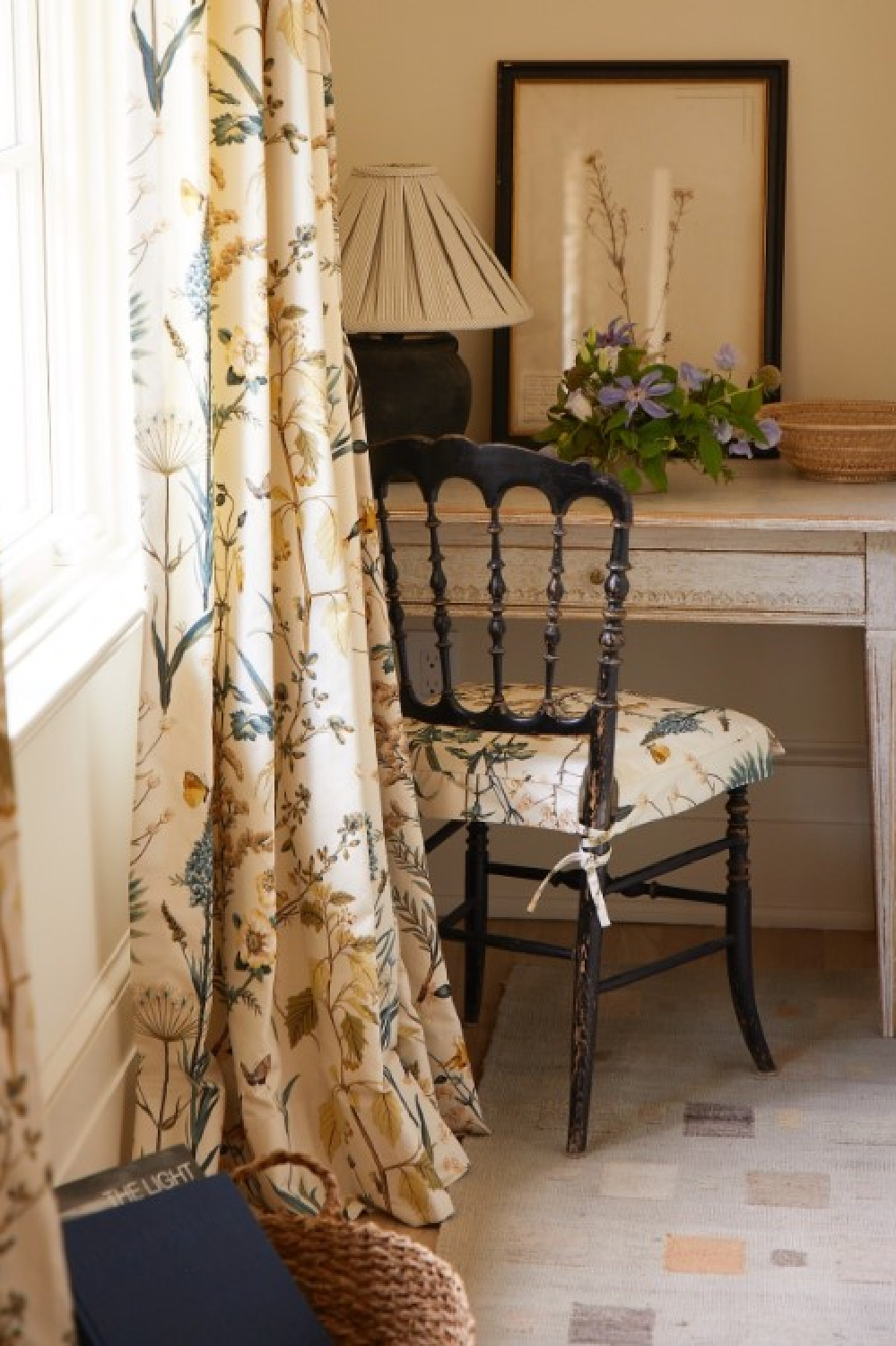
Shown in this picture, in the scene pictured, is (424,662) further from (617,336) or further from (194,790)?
(194,790)

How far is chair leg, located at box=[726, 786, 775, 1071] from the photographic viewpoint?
2.67 meters

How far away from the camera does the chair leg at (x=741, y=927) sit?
267 centimetres

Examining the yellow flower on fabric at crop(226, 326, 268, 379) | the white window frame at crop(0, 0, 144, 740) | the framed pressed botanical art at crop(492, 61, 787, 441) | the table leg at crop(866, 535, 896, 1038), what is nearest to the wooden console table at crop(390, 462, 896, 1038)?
the table leg at crop(866, 535, 896, 1038)

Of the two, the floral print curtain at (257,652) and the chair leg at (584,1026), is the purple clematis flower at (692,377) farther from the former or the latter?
the chair leg at (584,1026)

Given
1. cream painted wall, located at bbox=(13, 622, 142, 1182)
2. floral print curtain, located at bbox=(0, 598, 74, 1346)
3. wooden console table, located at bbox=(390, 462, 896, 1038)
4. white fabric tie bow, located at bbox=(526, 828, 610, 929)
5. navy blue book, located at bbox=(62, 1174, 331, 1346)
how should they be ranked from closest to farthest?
floral print curtain, located at bbox=(0, 598, 74, 1346) < navy blue book, located at bbox=(62, 1174, 331, 1346) < cream painted wall, located at bbox=(13, 622, 142, 1182) < white fabric tie bow, located at bbox=(526, 828, 610, 929) < wooden console table, located at bbox=(390, 462, 896, 1038)

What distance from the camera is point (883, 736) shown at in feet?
8.89

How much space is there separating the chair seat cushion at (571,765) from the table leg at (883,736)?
0.65ft

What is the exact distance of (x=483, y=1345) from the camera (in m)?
Result: 2.06

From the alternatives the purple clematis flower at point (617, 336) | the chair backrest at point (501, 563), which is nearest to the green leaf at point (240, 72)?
the chair backrest at point (501, 563)

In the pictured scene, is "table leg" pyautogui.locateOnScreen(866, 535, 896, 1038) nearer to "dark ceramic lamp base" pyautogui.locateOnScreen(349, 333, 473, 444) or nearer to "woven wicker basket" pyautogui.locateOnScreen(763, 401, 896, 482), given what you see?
"woven wicker basket" pyautogui.locateOnScreen(763, 401, 896, 482)

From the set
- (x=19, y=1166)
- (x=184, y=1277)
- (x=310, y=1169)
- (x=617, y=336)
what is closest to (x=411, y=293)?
(x=617, y=336)

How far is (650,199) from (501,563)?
0.98 metres

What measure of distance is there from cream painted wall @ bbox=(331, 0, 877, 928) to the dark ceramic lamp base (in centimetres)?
34

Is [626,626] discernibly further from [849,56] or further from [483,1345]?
[483,1345]
